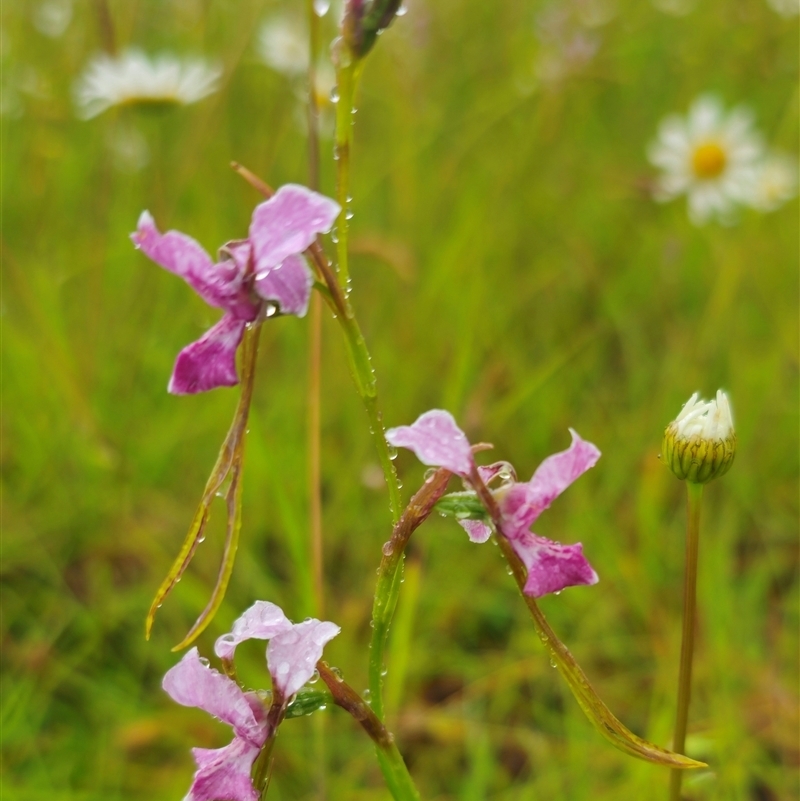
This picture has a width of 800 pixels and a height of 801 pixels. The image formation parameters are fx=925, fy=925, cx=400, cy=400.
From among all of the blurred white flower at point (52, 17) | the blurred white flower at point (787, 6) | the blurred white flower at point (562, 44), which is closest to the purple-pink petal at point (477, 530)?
the blurred white flower at point (562, 44)

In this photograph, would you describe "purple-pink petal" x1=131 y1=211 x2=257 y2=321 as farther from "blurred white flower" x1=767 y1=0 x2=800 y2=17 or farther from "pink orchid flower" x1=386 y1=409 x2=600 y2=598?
"blurred white flower" x1=767 y1=0 x2=800 y2=17

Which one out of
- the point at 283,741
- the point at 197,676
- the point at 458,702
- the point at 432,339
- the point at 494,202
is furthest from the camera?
the point at 494,202

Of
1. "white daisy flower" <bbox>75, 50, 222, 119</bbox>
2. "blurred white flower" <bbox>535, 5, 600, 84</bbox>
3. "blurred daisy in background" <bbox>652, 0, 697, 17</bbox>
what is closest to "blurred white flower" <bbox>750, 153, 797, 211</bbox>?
"blurred white flower" <bbox>535, 5, 600, 84</bbox>

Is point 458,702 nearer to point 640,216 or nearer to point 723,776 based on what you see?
point 723,776

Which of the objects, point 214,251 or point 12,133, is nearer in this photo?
point 214,251

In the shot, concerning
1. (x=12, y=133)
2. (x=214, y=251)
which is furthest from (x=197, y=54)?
(x=12, y=133)

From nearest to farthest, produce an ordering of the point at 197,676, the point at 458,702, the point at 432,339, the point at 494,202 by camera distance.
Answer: the point at 197,676 < the point at 458,702 < the point at 432,339 < the point at 494,202

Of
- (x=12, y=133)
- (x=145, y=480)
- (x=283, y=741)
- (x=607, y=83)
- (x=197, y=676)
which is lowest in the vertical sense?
(x=197, y=676)
